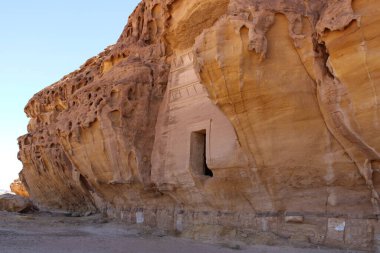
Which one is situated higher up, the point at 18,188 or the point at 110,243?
the point at 18,188

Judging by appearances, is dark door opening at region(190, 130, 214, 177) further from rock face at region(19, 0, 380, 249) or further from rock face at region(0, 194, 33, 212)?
rock face at region(0, 194, 33, 212)

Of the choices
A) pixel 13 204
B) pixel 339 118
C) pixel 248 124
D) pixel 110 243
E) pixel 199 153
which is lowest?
pixel 110 243

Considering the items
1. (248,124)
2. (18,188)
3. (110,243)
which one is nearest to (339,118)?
(248,124)

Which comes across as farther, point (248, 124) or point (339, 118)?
point (248, 124)

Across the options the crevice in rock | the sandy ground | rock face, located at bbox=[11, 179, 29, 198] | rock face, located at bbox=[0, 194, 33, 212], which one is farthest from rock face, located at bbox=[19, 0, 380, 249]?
rock face, located at bbox=[11, 179, 29, 198]

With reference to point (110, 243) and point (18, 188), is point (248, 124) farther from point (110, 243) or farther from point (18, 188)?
point (18, 188)

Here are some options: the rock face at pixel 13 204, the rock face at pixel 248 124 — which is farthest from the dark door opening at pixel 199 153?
the rock face at pixel 13 204

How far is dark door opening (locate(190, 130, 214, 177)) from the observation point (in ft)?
40.4

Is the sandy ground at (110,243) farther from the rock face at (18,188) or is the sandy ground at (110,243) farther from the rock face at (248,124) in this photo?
the rock face at (18,188)

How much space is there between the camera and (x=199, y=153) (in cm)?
1255

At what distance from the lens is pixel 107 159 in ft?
50.2

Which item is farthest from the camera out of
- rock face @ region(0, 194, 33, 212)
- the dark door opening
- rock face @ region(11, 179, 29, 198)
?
rock face @ region(11, 179, 29, 198)

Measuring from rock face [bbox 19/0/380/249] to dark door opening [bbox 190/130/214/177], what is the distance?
0.04 m

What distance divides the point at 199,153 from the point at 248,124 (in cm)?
298
